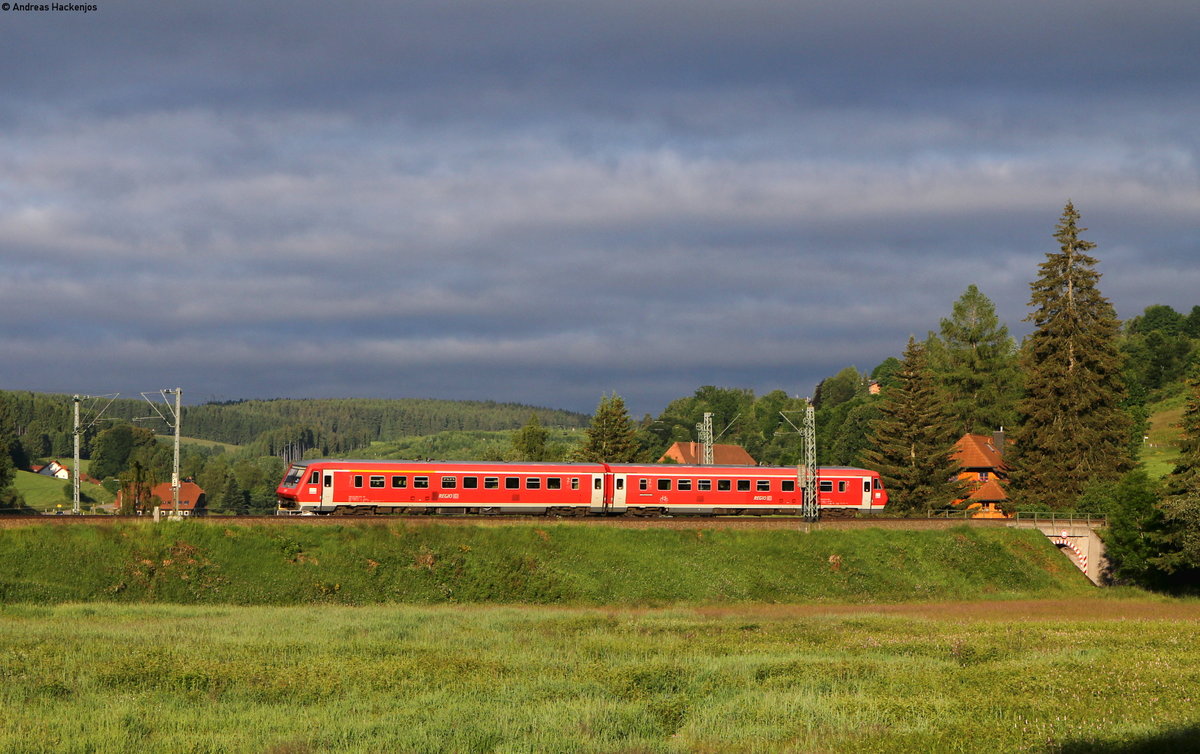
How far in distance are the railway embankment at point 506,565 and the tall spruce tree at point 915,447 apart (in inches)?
611

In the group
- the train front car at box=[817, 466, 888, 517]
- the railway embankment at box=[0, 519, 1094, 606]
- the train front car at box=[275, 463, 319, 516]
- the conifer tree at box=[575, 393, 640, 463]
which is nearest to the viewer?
the railway embankment at box=[0, 519, 1094, 606]

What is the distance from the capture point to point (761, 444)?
19075cm

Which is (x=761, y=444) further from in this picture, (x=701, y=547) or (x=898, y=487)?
(x=701, y=547)

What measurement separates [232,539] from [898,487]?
154ft

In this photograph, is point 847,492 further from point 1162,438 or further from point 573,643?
point 1162,438

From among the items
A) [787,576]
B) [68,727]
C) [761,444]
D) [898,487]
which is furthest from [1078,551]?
[761,444]

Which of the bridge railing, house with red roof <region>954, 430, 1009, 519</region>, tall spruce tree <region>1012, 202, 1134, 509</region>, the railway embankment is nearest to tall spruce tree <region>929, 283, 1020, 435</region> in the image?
house with red roof <region>954, 430, 1009, 519</region>

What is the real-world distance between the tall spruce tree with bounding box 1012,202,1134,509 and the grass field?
34.5 m

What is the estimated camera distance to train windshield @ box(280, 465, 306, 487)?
180ft

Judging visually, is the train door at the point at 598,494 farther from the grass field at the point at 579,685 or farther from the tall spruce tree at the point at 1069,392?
the tall spruce tree at the point at 1069,392

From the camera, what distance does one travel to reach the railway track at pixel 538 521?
47844 millimetres

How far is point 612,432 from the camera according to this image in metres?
92.0

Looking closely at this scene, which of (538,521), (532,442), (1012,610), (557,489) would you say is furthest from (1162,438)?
(538,521)

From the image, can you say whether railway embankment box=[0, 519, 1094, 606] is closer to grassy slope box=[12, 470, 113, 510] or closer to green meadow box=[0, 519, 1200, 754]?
green meadow box=[0, 519, 1200, 754]
